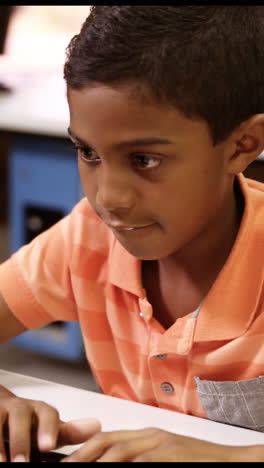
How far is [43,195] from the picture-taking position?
2.01 m

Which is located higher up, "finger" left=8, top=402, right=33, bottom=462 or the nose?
the nose

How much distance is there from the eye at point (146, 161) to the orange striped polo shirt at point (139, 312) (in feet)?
0.70

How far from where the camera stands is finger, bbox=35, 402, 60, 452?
71 cm

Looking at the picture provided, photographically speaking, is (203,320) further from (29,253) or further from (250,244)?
(29,253)

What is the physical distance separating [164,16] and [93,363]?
0.57 metres

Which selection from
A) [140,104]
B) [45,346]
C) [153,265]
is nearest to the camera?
[140,104]

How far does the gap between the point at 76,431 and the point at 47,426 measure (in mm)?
29

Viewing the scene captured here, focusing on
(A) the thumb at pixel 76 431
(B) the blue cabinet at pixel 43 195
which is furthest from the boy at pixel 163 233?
(B) the blue cabinet at pixel 43 195


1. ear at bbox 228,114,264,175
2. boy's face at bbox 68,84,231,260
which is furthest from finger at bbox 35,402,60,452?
ear at bbox 228,114,264,175

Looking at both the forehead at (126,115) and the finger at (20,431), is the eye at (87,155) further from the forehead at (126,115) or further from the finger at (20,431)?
the finger at (20,431)

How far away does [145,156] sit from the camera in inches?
28.4

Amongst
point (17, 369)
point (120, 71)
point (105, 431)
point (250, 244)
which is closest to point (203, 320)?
point (250, 244)

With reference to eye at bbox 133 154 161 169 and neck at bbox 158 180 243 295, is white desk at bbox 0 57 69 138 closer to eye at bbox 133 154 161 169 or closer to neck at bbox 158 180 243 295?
neck at bbox 158 180 243 295

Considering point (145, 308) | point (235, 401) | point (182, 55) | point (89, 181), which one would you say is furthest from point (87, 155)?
point (235, 401)
